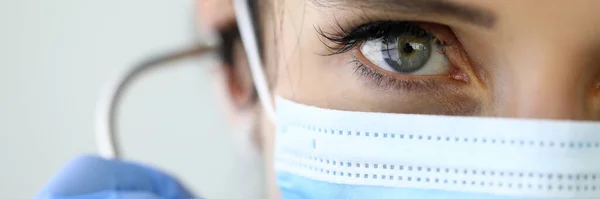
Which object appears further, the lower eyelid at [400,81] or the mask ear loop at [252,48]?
the mask ear loop at [252,48]

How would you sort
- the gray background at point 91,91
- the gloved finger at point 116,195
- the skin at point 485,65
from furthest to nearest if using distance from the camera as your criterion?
the gray background at point 91,91, the gloved finger at point 116,195, the skin at point 485,65

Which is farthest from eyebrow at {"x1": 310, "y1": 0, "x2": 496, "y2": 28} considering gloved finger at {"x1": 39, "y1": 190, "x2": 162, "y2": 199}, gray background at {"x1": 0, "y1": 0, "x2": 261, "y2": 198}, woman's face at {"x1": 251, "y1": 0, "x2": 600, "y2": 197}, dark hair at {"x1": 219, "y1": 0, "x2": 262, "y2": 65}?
gray background at {"x1": 0, "y1": 0, "x2": 261, "y2": 198}

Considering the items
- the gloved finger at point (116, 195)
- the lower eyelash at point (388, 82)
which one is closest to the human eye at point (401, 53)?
the lower eyelash at point (388, 82)

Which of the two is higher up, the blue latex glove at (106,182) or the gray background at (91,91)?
the gray background at (91,91)

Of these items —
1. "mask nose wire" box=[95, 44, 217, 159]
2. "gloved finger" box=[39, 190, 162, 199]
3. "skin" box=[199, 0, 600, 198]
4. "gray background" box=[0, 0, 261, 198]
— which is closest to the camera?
"skin" box=[199, 0, 600, 198]

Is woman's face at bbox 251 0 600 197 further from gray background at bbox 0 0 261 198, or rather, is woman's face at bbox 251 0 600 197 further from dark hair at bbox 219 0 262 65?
gray background at bbox 0 0 261 198

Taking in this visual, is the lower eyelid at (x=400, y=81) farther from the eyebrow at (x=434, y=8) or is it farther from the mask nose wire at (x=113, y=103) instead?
the mask nose wire at (x=113, y=103)

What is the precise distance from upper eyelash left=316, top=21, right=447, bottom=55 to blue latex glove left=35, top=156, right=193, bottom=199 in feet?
0.88

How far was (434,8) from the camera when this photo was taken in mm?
537

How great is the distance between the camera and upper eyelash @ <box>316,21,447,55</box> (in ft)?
1.92

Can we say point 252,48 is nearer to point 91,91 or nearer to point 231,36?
point 231,36

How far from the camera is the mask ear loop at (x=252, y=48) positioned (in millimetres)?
710

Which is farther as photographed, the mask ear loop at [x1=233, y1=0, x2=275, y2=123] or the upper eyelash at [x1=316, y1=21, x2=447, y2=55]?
the mask ear loop at [x1=233, y1=0, x2=275, y2=123]

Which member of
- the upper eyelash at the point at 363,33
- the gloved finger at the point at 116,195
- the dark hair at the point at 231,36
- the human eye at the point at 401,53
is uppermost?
the dark hair at the point at 231,36
